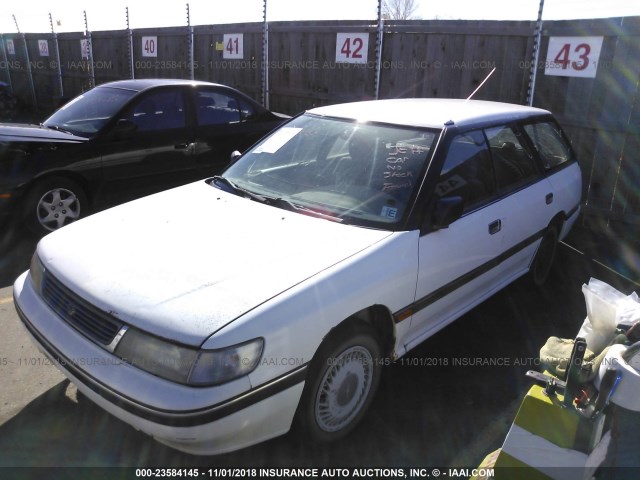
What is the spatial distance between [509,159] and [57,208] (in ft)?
14.2

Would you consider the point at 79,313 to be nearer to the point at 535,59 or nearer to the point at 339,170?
the point at 339,170

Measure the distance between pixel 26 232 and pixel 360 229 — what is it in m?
4.10

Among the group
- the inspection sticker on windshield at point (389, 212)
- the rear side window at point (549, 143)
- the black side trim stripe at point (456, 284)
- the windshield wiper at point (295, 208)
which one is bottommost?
the black side trim stripe at point (456, 284)

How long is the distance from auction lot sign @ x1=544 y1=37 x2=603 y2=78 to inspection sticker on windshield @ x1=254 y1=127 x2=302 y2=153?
14.7 feet

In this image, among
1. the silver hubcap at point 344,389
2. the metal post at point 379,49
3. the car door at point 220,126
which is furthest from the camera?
the metal post at point 379,49

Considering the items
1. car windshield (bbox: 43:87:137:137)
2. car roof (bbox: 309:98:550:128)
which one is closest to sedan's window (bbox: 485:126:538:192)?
car roof (bbox: 309:98:550:128)

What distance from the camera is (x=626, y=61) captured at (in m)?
6.27

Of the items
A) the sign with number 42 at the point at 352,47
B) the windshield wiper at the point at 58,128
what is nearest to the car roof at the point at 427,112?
the windshield wiper at the point at 58,128

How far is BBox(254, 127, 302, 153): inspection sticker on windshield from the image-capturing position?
388 cm

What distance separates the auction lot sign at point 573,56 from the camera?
6496 mm

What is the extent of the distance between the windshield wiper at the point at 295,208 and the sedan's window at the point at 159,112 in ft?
10.9

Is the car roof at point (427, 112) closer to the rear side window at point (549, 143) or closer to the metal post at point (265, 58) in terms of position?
the rear side window at point (549, 143)

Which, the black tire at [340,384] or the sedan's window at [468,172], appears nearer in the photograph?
the black tire at [340,384]

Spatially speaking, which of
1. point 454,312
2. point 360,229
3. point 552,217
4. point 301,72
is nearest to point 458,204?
point 360,229
